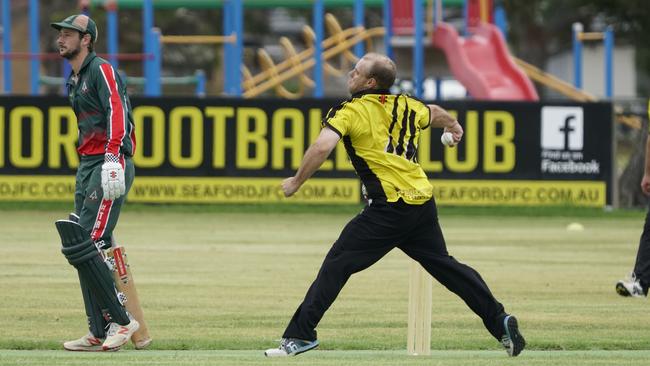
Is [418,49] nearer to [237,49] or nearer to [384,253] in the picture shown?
[237,49]

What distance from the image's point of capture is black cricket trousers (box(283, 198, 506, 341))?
28.6 feet

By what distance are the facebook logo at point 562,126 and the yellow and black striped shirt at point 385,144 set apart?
14099 mm

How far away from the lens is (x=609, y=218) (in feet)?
72.3

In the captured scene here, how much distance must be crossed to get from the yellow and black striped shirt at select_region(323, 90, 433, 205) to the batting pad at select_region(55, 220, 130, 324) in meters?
1.70

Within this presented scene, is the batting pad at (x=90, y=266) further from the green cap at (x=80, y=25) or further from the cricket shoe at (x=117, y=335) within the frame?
the green cap at (x=80, y=25)

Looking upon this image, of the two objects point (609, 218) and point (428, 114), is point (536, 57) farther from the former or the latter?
point (428, 114)

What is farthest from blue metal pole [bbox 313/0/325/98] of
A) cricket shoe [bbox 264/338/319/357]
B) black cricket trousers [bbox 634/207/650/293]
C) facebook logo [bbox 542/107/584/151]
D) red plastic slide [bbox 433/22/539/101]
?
cricket shoe [bbox 264/338/319/357]

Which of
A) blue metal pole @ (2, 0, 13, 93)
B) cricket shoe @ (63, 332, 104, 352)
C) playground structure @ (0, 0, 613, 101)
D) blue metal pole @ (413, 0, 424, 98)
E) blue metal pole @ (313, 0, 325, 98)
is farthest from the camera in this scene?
blue metal pole @ (2, 0, 13, 93)

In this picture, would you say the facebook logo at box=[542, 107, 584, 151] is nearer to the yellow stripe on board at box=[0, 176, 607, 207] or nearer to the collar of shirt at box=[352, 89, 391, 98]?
the yellow stripe on board at box=[0, 176, 607, 207]

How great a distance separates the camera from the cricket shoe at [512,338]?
8.85 m

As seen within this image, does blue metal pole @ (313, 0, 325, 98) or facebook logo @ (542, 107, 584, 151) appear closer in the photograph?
facebook logo @ (542, 107, 584, 151)

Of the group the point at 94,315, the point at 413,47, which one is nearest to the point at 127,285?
the point at 94,315

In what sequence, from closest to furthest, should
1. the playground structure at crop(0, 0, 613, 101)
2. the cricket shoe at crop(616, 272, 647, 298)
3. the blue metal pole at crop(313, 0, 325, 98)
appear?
1. the cricket shoe at crop(616, 272, 647, 298)
2. the blue metal pole at crop(313, 0, 325, 98)
3. the playground structure at crop(0, 0, 613, 101)

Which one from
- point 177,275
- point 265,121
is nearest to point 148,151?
point 265,121
